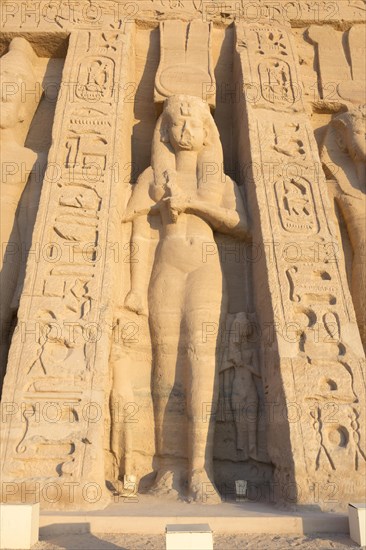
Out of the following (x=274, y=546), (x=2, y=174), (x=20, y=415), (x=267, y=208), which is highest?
(x=2, y=174)

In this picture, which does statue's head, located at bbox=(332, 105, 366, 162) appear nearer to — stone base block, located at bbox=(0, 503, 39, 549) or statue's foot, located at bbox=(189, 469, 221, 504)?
statue's foot, located at bbox=(189, 469, 221, 504)

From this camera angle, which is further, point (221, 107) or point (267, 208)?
point (221, 107)

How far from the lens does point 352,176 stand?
6.51 metres

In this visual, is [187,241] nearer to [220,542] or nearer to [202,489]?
[202,489]

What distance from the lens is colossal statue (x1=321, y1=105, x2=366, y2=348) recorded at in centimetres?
586

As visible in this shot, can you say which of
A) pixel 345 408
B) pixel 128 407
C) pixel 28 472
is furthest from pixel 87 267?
pixel 345 408

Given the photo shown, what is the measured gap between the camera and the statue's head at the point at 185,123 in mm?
6027

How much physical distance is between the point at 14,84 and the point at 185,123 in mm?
2272

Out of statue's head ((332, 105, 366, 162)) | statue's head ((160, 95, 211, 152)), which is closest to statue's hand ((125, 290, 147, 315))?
statue's head ((160, 95, 211, 152))

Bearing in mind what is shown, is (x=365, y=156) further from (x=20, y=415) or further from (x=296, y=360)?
(x=20, y=415)

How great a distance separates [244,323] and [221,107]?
3.36 meters

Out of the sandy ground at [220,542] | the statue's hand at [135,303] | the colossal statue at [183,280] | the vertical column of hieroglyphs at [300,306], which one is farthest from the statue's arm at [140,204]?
the sandy ground at [220,542]

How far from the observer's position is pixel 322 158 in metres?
6.66

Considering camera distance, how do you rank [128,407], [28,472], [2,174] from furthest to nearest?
[2,174]
[128,407]
[28,472]
